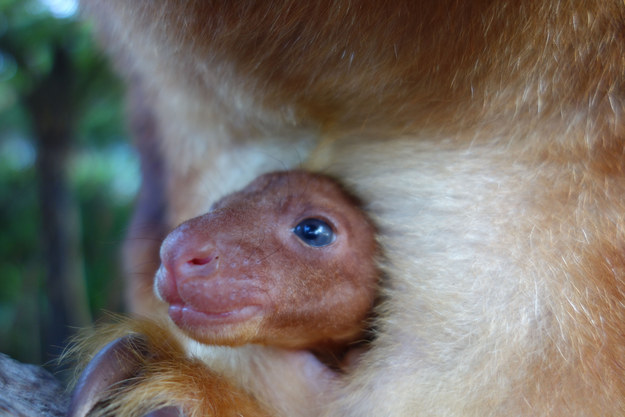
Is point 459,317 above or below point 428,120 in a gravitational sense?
below

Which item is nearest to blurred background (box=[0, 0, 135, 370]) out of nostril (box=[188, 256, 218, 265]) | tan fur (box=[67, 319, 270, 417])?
tan fur (box=[67, 319, 270, 417])

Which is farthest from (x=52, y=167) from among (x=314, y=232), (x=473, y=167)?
(x=473, y=167)

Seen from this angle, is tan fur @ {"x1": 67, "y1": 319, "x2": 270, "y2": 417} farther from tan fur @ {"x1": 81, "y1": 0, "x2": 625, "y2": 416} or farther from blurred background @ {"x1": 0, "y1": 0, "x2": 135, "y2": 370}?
blurred background @ {"x1": 0, "y1": 0, "x2": 135, "y2": 370}

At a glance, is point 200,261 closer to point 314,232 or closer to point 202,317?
point 202,317

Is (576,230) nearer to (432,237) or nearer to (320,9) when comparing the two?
(432,237)

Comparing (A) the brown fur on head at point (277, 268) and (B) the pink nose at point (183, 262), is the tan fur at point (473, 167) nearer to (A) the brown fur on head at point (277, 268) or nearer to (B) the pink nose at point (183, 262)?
(A) the brown fur on head at point (277, 268)

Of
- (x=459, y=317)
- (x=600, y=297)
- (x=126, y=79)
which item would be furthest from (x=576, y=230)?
(x=126, y=79)

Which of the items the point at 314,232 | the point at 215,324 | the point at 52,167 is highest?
the point at 52,167
